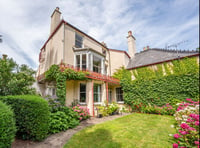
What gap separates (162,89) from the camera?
32.0 feet

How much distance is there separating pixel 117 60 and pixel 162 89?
670cm

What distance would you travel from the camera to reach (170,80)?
9.52 metres

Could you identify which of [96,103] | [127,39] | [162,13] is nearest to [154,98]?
[96,103]

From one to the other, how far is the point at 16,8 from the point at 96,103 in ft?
29.8

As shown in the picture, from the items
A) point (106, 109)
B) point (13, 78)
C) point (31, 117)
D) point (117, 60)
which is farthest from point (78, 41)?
point (31, 117)

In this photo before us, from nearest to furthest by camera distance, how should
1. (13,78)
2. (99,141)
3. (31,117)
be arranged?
(31,117)
(99,141)
(13,78)

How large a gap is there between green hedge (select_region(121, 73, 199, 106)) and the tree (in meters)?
9.84

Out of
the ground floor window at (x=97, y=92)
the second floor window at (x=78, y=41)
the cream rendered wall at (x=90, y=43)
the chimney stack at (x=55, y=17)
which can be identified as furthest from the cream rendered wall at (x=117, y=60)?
the chimney stack at (x=55, y=17)

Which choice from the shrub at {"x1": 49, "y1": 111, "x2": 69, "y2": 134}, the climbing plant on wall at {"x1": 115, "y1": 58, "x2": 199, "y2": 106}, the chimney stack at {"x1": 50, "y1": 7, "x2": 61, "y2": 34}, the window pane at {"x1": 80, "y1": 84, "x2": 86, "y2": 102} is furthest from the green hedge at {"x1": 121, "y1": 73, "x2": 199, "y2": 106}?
the chimney stack at {"x1": 50, "y1": 7, "x2": 61, "y2": 34}

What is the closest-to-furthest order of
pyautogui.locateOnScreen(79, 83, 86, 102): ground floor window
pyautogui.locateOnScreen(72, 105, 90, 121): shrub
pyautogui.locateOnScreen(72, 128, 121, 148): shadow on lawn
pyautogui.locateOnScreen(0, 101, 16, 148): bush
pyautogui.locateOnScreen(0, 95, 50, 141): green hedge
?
pyautogui.locateOnScreen(0, 101, 16, 148): bush < pyautogui.locateOnScreen(72, 128, 121, 148): shadow on lawn < pyautogui.locateOnScreen(0, 95, 50, 141): green hedge < pyautogui.locateOnScreen(72, 105, 90, 121): shrub < pyautogui.locateOnScreen(79, 83, 86, 102): ground floor window

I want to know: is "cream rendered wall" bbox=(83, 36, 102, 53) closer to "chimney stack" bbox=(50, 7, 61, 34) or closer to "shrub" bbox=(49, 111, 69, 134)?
"chimney stack" bbox=(50, 7, 61, 34)

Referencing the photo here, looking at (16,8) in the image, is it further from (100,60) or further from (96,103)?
(96,103)

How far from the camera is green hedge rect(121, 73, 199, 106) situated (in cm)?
850

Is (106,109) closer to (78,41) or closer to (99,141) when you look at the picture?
(99,141)
